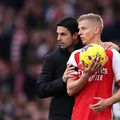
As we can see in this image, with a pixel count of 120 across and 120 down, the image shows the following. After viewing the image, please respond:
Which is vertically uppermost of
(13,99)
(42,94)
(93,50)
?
(93,50)

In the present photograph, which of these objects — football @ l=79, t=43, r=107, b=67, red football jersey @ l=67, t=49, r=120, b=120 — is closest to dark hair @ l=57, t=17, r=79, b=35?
red football jersey @ l=67, t=49, r=120, b=120

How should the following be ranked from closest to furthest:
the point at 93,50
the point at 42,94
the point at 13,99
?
the point at 93,50, the point at 42,94, the point at 13,99

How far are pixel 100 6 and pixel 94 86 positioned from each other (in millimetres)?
9760

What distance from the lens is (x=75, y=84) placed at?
872cm

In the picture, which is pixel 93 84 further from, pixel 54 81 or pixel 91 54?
pixel 54 81

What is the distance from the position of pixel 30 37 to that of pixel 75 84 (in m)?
9.49

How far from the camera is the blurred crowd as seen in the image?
1662 centimetres

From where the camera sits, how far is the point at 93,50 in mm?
8469

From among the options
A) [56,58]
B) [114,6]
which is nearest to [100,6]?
[114,6]

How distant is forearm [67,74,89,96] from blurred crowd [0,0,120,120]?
21.8 ft

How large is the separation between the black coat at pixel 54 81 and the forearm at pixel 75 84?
58 centimetres

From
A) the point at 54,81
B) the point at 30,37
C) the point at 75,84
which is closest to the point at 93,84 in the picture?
the point at 75,84

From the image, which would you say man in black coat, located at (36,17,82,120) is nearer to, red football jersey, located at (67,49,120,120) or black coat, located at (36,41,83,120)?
black coat, located at (36,41,83,120)

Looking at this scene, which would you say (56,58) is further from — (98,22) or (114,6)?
(114,6)
